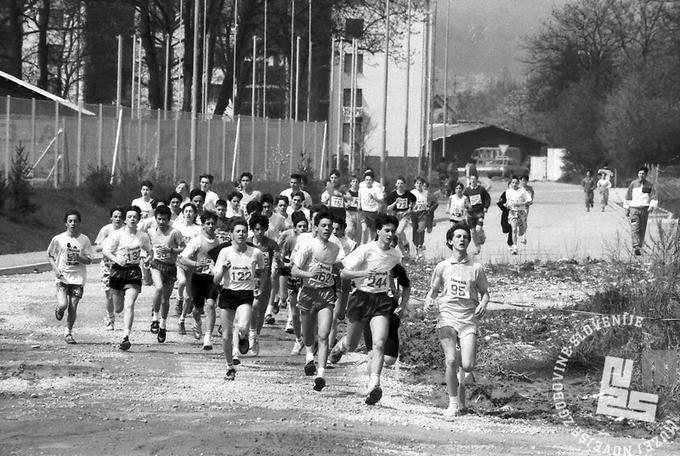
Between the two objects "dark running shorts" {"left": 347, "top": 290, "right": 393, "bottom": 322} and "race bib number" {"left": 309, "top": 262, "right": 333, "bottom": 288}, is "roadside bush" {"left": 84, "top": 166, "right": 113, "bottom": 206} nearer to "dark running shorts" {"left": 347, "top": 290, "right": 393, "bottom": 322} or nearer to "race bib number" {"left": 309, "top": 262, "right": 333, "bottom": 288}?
"race bib number" {"left": 309, "top": 262, "right": 333, "bottom": 288}

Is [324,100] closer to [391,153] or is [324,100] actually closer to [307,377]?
[391,153]

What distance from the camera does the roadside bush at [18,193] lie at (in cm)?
3266

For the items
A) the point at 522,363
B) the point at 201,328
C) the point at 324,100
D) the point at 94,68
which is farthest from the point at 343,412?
the point at 324,100

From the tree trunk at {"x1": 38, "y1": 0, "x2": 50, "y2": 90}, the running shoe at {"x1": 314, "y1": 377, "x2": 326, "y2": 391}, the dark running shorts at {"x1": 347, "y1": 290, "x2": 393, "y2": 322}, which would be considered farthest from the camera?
the tree trunk at {"x1": 38, "y1": 0, "x2": 50, "y2": 90}

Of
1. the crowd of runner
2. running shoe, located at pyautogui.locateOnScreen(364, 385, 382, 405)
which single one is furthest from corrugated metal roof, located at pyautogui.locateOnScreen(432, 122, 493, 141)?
running shoe, located at pyautogui.locateOnScreen(364, 385, 382, 405)

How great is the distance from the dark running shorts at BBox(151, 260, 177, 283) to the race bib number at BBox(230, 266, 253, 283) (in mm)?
3093

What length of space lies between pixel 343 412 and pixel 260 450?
6.92ft

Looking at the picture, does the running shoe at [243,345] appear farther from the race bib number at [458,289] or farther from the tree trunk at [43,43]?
the tree trunk at [43,43]

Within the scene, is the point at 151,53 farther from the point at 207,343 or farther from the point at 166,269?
the point at 207,343

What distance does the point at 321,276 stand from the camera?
47.3 feet

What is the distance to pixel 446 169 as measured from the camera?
7025cm

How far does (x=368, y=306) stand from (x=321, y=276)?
107cm

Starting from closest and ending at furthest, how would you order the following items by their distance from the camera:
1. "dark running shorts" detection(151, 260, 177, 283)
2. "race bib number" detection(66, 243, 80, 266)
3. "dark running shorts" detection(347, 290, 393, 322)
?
"dark running shorts" detection(347, 290, 393, 322) < "race bib number" detection(66, 243, 80, 266) < "dark running shorts" detection(151, 260, 177, 283)

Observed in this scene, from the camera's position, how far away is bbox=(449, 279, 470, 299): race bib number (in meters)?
12.5
